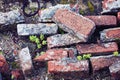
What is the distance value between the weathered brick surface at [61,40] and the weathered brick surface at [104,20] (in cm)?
29

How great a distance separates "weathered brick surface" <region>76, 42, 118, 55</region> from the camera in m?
3.08

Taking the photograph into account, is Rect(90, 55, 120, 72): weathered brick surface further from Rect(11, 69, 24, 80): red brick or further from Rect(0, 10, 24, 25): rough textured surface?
Rect(0, 10, 24, 25): rough textured surface

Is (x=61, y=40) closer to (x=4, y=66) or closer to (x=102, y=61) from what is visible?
(x=102, y=61)

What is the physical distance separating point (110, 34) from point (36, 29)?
750mm

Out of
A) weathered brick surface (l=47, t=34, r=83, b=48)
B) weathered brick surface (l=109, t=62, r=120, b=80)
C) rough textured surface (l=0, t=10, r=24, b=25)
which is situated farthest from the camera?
rough textured surface (l=0, t=10, r=24, b=25)

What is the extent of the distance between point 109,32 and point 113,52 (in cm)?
23

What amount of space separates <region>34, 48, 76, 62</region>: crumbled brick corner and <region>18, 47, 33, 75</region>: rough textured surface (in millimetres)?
78

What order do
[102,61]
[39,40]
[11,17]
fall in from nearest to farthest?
[102,61]
[39,40]
[11,17]

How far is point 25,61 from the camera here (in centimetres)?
306

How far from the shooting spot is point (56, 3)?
357 cm

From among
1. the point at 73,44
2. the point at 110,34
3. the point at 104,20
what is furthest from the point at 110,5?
the point at 73,44

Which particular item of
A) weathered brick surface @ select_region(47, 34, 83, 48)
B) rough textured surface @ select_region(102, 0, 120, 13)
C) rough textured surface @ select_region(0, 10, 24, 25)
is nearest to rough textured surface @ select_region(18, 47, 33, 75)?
weathered brick surface @ select_region(47, 34, 83, 48)

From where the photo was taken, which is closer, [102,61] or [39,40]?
[102,61]

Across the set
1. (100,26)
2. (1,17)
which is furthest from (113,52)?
(1,17)
